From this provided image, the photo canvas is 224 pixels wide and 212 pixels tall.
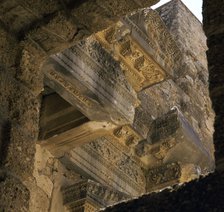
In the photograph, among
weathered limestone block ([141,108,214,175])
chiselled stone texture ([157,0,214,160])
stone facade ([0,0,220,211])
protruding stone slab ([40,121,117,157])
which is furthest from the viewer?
chiselled stone texture ([157,0,214,160])

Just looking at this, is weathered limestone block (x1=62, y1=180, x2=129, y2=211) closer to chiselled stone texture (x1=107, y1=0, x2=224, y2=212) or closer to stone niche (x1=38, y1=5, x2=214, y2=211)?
stone niche (x1=38, y1=5, x2=214, y2=211)

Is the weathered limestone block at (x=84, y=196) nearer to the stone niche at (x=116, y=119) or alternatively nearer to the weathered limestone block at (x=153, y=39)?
the stone niche at (x=116, y=119)

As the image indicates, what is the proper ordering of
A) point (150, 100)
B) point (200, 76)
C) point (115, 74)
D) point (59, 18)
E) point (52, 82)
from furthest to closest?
point (200, 76), point (150, 100), point (115, 74), point (52, 82), point (59, 18)

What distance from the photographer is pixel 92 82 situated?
607cm

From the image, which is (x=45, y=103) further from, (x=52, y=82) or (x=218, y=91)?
(x=218, y=91)

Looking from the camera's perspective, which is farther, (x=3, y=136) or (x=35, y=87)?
(x=35, y=87)

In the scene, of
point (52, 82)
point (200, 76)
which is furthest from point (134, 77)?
point (200, 76)

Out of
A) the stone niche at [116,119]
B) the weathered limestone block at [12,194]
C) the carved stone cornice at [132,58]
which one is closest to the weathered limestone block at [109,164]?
the stone niche at [116,119]

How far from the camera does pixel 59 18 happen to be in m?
4.59

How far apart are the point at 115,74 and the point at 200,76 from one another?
7516 mm

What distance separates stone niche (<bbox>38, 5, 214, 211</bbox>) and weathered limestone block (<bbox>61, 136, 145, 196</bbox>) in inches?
0.4

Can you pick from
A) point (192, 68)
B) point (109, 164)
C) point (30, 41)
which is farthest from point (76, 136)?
point (192, 68)

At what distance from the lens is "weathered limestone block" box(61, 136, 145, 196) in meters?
7.58

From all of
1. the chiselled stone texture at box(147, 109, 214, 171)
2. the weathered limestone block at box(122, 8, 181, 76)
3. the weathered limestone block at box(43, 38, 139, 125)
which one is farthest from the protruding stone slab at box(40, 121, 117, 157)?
the chiselled stone texture at box(147, 109, 214, 171)
